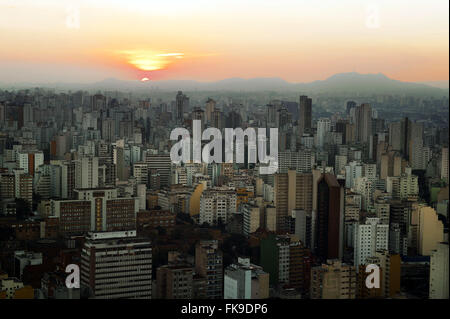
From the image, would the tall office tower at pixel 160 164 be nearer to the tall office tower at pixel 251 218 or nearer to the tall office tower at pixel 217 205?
the tall office tower at pixel 217 205

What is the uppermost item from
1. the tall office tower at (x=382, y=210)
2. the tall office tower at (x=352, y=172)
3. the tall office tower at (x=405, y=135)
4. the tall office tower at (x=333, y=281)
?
the tall office tower at (x=405, y=135)

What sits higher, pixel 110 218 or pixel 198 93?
pixel 198 93

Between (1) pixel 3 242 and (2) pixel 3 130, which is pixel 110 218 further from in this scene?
(2) pixel 3 130

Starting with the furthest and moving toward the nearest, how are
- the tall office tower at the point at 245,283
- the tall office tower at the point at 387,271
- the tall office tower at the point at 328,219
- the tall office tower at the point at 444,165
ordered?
the tall office tower at the point at 444,165, the tall office tower at the point at 328,219, the tall office tower at the point at 387,271, the tall office tower at the point at 245,283

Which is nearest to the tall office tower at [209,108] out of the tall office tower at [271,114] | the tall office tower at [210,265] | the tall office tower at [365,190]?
the tall office tower at [271,114]

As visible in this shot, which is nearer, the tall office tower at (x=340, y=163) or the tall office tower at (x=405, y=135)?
the tall office tower at (x=405, y=135)
